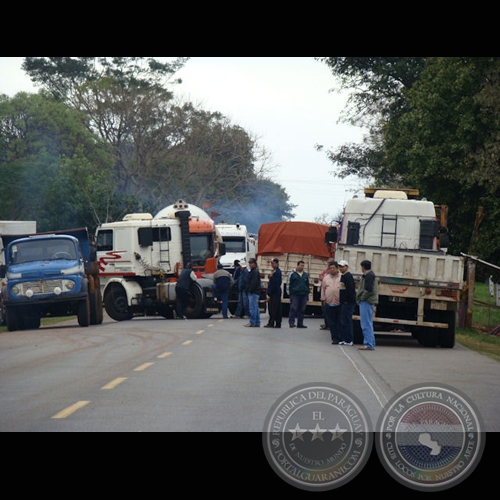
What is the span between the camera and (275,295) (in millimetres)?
30594

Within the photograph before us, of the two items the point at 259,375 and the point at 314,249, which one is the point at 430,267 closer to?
the point at 259,375

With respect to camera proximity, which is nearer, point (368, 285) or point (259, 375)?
point (259, 375)

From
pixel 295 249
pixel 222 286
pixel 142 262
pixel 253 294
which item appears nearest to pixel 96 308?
pixel 142 262

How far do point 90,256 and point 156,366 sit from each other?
16.1 meters

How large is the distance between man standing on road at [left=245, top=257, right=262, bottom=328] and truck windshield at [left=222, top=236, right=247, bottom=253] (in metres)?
19.9

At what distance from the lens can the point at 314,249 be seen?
124 feet

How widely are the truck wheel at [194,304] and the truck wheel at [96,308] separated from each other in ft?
10.2

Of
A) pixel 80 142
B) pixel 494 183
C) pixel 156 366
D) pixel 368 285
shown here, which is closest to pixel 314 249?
pixel 494 183

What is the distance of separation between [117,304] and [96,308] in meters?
2.98

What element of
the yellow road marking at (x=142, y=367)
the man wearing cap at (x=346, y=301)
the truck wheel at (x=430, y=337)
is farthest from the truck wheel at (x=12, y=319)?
the yellow road marking at (x=142, y=367)

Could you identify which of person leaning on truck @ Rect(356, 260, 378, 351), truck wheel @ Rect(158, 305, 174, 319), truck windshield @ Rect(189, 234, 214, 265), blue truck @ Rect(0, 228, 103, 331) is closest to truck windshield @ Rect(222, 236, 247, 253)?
truck windshield @ Rect(189, 234, 214, 265)

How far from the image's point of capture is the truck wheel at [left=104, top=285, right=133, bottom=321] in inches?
1439

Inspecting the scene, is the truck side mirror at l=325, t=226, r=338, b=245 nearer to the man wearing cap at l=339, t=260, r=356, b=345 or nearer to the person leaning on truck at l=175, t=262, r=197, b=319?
the man wearing cap at l=339, t=260, r=356, b=345

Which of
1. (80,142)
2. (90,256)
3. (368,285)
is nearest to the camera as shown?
(368,285)
